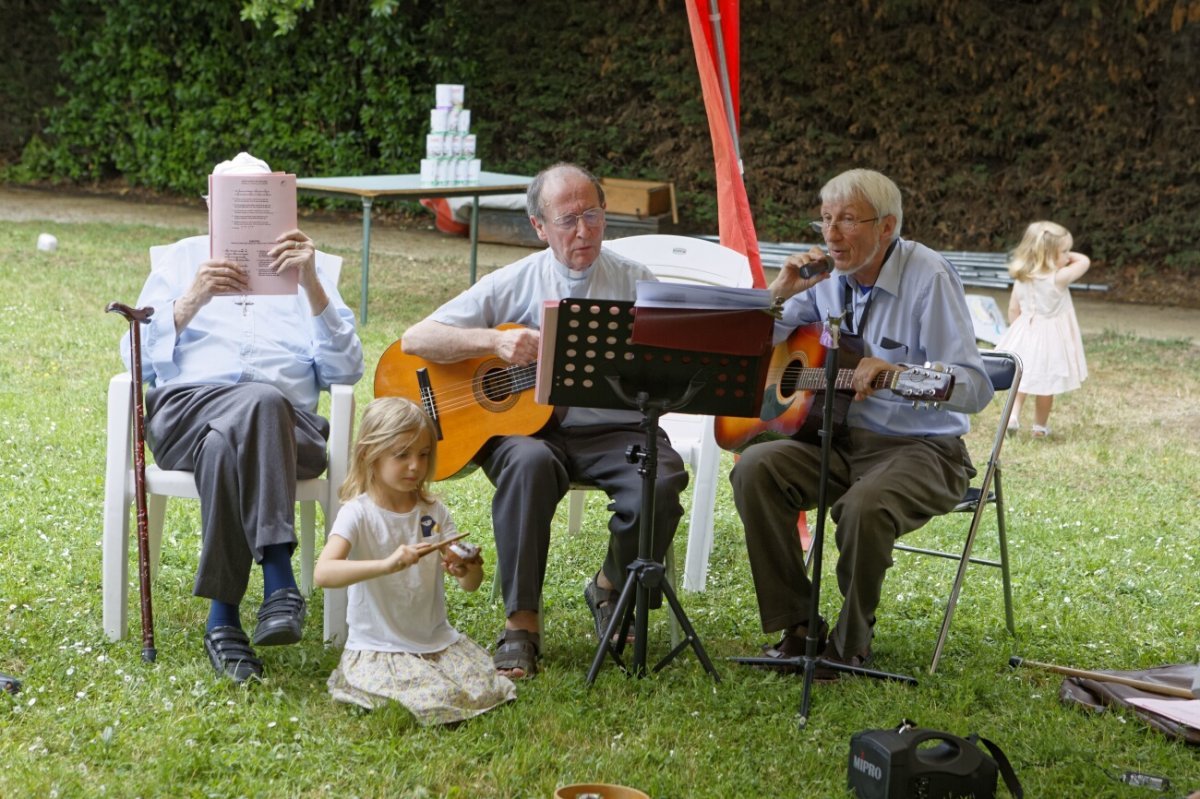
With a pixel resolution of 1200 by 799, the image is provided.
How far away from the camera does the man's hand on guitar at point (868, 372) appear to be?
3617 mm

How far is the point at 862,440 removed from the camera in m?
4.03

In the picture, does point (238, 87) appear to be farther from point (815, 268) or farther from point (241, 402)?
point (815, 268)

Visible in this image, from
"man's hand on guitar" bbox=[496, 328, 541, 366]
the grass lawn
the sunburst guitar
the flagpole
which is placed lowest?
the grass lawn

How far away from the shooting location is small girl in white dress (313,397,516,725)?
338cm

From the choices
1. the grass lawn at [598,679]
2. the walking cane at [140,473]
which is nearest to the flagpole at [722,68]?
the grass lawn at [598,679]

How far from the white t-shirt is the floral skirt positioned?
0.10 feet

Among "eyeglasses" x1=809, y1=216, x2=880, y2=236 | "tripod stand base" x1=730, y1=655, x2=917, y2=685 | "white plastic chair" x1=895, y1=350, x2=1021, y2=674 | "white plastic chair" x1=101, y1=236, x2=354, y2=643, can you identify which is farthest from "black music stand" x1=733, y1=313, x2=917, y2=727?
"white plastic chair" x1=101, y1=236, x2=354, y2=643

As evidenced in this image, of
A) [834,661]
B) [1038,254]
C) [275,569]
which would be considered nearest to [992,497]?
[834,661]

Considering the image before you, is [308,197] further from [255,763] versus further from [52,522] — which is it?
[255,763]

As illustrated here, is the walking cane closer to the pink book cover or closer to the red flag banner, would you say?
the pink book cover

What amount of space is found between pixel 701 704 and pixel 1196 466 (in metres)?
3.87

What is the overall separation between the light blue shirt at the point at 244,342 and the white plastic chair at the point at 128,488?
0.45 ft

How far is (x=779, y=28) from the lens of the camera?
1247cm

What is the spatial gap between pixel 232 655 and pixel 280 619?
6.6 inches
